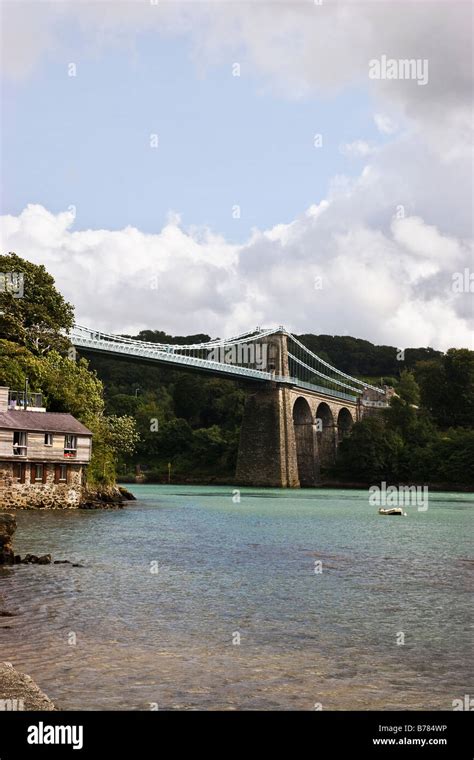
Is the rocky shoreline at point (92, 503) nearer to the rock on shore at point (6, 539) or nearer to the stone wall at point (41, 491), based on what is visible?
the stone wall at point (41, 491)

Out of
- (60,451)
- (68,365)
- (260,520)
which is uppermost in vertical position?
(68,365)

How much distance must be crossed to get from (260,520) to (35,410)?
13.1 metres

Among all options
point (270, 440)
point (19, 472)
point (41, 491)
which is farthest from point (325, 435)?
point (19, 472)

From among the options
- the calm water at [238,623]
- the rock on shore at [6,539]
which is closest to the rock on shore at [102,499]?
the calm water at [238,623]

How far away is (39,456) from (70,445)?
2.27m

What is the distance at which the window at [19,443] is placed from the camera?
38.8 m

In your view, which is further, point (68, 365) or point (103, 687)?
point (68, 365)

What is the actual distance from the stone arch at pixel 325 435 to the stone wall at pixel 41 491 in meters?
77.4

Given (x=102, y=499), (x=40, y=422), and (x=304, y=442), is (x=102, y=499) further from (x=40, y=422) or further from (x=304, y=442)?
(x=304, y=442)

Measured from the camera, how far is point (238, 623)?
14.3 metres
